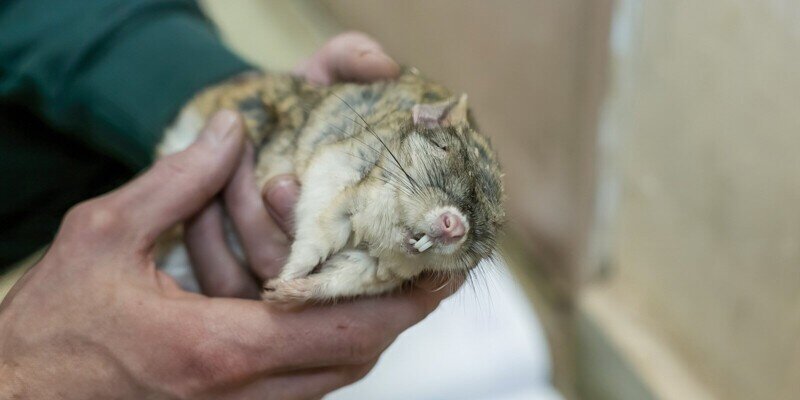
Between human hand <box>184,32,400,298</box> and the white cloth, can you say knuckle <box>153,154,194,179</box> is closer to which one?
human hand <box>184,32,400,298</box>

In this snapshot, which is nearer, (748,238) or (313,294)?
(313,294)

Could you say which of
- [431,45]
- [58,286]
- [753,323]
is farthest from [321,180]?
[431,45]

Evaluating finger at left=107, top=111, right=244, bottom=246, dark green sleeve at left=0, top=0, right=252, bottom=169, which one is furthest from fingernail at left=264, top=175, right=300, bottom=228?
dark green sleeve at left=0, top=0, right=252, bottom=169

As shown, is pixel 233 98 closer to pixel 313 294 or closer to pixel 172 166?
pixel 172 166

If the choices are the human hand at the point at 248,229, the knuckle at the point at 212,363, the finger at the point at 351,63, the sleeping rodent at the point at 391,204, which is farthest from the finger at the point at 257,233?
the finger at the point at 351,63

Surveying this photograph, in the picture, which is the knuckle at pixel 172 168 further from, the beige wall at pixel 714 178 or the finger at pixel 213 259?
the beige wall at pixel 714 178
